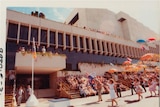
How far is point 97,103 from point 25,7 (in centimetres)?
283

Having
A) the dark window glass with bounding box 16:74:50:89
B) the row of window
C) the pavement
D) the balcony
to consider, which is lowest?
the pavement

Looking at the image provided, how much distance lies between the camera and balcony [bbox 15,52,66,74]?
491 cm

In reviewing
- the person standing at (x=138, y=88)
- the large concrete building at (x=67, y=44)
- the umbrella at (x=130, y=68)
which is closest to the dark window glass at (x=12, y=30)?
the large concrete building at (x=67, y=44)

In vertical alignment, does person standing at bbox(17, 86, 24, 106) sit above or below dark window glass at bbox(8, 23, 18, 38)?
below

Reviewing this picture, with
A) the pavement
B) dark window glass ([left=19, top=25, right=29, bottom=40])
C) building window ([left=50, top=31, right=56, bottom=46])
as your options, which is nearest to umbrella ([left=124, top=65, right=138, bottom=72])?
the pavement

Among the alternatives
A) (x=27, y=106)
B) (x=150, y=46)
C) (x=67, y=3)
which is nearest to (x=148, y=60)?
(x=150, y=46)

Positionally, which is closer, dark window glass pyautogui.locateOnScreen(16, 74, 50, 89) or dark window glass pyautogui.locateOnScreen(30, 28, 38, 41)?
dark window glass pyautogui.locateOnScreen(16, 74, 50, 89)

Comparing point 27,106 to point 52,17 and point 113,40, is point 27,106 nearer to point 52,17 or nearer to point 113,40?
point 52,17

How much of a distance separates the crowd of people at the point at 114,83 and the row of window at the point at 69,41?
627 mm

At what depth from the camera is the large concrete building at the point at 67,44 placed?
16.2 feet

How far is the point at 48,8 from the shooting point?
4.74 meters

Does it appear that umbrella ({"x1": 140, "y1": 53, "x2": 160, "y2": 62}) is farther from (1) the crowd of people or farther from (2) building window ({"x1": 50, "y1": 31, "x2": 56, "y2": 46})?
(2) building window ({"x1": 50, "y1": 31, "x2": 56, "y2": 46})

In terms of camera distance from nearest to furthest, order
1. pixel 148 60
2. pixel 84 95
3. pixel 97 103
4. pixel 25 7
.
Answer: pixel 25 7 → pixel 97 103 → pixel 84 95 → pixel 148 60

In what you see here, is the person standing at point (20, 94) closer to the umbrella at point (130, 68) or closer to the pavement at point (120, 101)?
the pavement at point (120, 101)
